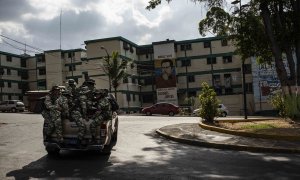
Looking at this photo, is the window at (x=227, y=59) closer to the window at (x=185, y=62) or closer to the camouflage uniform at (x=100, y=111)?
the window at (x=185, y=62)

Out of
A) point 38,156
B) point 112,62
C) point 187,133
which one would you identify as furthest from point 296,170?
point 112,62

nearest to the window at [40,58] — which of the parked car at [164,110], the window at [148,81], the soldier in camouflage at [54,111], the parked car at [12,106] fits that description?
the parked car at [12,106]

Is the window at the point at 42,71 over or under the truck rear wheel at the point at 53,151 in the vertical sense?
over

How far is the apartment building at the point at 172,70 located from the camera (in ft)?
195

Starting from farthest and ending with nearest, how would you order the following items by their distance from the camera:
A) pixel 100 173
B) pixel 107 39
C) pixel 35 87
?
1. pixel 35 87
2. pixel 107 39
3. pixel 100 173

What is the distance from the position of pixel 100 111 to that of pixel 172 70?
170 feet

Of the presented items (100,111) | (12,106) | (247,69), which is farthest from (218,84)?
(100,111)

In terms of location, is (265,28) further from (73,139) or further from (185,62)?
(185,62)

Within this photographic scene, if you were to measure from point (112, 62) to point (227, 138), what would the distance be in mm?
36441

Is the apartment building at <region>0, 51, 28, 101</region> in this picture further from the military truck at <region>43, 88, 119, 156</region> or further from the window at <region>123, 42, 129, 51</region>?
the military truck at <region>43, 88, 119, 156</region>

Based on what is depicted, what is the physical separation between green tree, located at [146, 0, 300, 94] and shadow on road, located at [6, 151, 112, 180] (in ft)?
34.5

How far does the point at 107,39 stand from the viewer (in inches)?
2377

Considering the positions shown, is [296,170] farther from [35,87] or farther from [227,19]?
[35,87]

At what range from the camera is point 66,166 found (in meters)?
9.03
